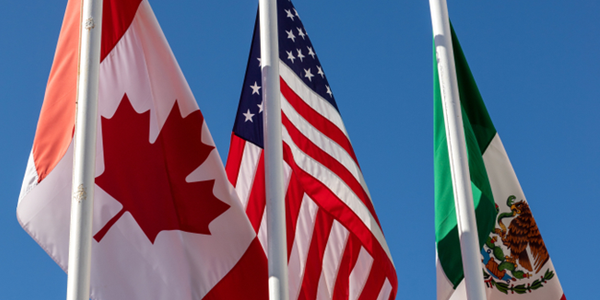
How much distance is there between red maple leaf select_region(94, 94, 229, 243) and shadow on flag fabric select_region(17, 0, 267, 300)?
0.04 feet

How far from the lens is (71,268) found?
6391 mm

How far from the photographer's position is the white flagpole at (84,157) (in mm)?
6355

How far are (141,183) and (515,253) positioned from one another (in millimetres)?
4828

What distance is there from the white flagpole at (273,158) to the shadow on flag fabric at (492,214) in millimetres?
2018

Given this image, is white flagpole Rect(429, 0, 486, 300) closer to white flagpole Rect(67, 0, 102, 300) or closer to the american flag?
the american flag

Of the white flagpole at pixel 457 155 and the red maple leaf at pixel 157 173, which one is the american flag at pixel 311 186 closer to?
the red maple leaf at pixel 157 173

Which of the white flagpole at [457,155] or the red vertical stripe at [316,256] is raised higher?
the white flagpole at [457,155]

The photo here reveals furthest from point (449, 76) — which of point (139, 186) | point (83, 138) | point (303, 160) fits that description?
point (83, 138)

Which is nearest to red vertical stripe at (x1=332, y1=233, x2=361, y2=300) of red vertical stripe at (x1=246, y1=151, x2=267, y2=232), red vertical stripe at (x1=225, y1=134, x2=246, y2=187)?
red vertical stripe at (x1=246, y1=151, x2=267, y2=232)

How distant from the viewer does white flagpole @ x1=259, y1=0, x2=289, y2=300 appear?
8.09 metres

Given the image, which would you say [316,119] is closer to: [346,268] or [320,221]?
[320,221]

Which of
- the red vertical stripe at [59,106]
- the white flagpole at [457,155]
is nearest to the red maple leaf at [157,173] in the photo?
the red vertical stripe at [59,106]

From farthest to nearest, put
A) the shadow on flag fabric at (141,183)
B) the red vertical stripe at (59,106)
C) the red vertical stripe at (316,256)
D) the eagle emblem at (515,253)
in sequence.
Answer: the red vertical stripe at (316,256), the eagle emblem at (515,253), the red vertical stripe at (59,106), the shadow on flag fabric at (141,183)

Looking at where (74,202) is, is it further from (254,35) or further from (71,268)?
(254,35)
